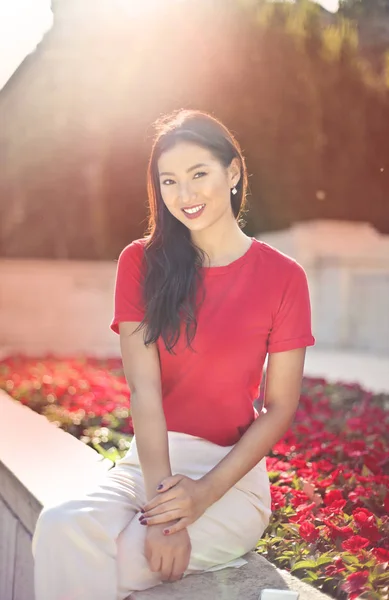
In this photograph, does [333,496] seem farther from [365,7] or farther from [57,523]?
[365,7]

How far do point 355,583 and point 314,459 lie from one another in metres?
1.34

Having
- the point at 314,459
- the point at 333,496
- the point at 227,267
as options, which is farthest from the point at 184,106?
the point at 227,267

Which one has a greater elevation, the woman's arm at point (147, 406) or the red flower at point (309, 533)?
the woman's arm at point (147, 406)

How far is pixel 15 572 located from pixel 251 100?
21.0 feet

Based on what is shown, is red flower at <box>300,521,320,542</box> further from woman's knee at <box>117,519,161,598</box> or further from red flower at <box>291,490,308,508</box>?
woman's knee at <box>117,519,161,598</box>

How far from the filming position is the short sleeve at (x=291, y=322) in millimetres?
1756

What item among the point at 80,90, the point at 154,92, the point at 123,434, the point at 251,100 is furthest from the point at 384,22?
the point at 123,434

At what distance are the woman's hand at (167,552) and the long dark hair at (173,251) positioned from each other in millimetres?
425

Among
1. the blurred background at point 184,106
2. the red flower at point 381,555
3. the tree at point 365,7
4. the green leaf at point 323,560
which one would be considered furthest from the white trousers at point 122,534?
the tree at point 365,7

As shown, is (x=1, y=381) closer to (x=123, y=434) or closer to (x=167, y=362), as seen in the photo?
(x=123, y=434)

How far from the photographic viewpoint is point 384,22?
8.07m

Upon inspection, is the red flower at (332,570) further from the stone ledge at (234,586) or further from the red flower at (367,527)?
the red flower at (367,527)

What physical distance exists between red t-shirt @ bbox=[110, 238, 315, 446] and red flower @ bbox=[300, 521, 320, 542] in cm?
36

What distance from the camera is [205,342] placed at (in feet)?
5.74
